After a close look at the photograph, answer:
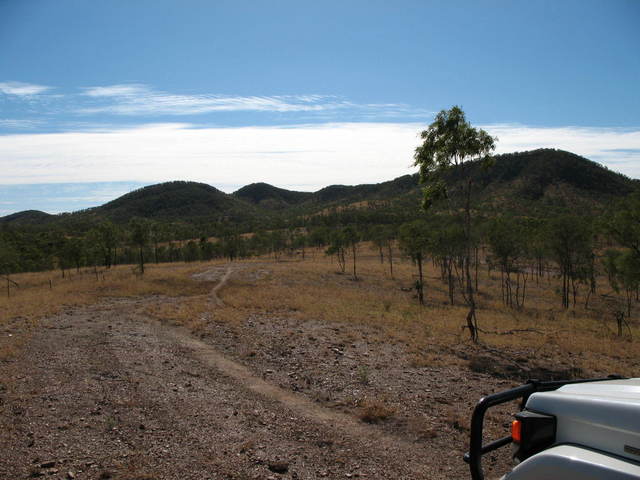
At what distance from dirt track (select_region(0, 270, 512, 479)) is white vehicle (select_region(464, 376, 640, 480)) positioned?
3.38 meters

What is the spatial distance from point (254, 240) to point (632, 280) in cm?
7478

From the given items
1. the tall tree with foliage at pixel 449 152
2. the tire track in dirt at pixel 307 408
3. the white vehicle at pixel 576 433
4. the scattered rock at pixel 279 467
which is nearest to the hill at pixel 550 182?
the tall tree with foliage at pixel 449 152

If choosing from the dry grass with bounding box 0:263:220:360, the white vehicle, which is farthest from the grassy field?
the white vehicle

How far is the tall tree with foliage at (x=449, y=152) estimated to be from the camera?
49.7ft

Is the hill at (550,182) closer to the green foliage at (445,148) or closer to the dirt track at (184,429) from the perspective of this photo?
the green foliage at (445,148)

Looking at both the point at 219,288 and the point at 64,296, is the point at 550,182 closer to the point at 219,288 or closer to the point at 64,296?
the point at 219,288

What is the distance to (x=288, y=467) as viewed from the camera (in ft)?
19.7

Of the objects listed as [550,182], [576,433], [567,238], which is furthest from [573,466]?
[550,182]

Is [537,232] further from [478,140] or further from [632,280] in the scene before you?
[478,140]

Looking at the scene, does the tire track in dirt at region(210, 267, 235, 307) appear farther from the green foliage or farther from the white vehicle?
the white vehicle

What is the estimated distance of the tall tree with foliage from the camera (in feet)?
49.7

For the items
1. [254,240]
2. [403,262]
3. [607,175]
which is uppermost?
[607,175]

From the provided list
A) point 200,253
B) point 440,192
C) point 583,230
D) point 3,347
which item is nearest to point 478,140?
point 440,192

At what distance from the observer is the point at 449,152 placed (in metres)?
15.5
